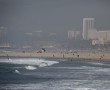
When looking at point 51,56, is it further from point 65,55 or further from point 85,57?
point 85,57

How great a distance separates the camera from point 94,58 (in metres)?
71.6

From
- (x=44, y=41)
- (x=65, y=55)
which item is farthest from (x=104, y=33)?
(x=65, y=55)

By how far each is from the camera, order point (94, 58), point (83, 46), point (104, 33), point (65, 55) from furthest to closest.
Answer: point (104, 33) → point (83, 46) → point (65, 55) → point (94, 58)

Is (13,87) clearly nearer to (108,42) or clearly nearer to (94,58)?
(94,58)

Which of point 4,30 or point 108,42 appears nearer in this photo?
point 108,42

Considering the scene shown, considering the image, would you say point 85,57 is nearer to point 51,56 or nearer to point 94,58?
point 94,58

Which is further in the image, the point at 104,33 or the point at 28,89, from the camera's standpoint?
the point at 104,33

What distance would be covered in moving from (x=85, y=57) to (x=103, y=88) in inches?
1837

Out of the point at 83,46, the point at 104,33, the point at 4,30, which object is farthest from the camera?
the point at 4,30

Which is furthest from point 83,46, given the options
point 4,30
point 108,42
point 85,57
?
point 85,57

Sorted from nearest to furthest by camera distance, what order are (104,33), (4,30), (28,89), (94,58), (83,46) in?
(28,89) → (94,58) → (83,46) → (104,33) → (4,30)

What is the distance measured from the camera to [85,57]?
244ft

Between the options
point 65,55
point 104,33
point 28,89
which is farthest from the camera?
point 104,33

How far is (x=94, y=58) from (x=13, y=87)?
44030 millimetres
